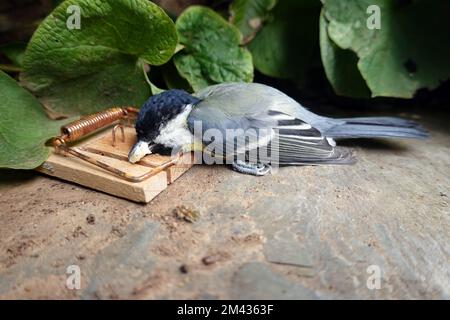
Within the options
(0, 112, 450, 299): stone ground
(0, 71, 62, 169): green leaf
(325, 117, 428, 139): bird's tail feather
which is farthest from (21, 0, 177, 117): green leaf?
(325, 117, 428, 139): bird's tail feather

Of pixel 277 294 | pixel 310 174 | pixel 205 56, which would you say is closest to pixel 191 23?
pixel 205 56

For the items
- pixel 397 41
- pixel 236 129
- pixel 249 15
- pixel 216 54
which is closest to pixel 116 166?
pixel 236 129

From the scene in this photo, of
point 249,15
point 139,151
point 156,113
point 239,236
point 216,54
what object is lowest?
point 239,236

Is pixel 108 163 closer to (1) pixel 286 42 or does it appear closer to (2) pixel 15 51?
(2) pixel 15 51

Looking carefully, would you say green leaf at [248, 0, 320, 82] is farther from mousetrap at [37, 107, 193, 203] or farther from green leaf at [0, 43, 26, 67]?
green leaf at [0, 43, 26, 67]

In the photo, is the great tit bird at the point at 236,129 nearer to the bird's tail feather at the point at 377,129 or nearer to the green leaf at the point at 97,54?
the bird's tail feather at the point at 377,129

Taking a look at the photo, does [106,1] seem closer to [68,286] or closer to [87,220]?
[87,220]
